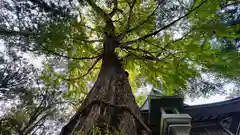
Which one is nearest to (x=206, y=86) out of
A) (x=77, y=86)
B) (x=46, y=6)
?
(x=77, y=86)

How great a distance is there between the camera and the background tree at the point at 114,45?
71.1 inches

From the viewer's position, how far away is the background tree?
1.81 m

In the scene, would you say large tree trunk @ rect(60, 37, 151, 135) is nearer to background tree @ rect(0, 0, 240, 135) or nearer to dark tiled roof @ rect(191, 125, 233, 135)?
background tree @ rect(0, 0, 240, 135)

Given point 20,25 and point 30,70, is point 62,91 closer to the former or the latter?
point 30,70

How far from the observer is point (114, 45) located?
3.50 m

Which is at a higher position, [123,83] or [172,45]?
[172,45]

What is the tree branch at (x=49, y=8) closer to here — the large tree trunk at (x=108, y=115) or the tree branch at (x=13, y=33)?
the tree branch at (x=13, y=33)

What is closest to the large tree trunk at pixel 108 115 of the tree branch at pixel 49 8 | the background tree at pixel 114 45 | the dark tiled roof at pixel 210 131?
the background tree at pixel 114 45

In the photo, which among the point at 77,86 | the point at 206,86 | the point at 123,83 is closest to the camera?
the point at 123,83

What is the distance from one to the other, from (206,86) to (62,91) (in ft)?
9.60

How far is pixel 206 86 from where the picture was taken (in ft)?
12.1

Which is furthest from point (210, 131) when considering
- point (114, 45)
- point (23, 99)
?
point (23, 99)

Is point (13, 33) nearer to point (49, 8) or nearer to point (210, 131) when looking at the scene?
point (49, 8)

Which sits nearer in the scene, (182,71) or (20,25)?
(20,25)
